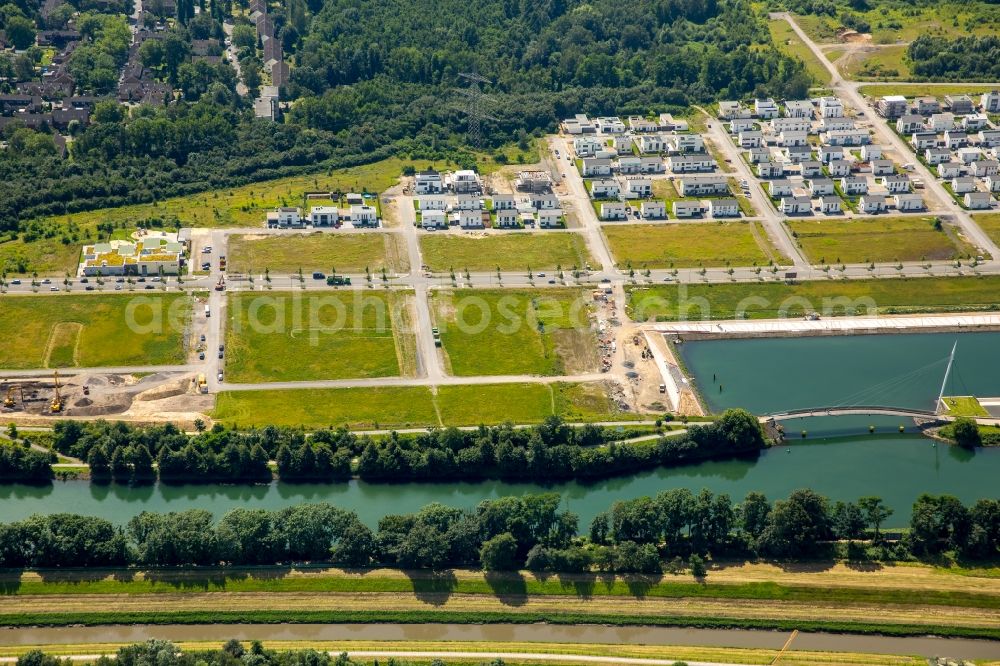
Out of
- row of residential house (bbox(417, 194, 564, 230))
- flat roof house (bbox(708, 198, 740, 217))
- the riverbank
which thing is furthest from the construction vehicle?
flat roof house (bbox(708, 198, 740, 217))

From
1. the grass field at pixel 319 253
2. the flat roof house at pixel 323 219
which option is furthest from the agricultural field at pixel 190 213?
the grass field at pixel 319 253

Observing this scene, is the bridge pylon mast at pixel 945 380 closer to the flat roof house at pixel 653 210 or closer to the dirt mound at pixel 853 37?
the flat roof house at pixel 653 210

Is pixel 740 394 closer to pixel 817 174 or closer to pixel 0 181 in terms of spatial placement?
pixel 817 174

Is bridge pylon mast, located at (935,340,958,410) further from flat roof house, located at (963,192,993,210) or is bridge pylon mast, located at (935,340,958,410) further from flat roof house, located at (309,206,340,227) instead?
flat roof house, located at (309,206,340,227)

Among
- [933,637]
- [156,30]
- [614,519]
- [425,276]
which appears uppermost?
[156,30]

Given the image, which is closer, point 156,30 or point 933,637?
point 933,637

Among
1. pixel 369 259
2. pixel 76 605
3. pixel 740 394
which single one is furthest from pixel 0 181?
pixel 740 394

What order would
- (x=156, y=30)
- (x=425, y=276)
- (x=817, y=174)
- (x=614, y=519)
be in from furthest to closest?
1. (x=156, y=30)
2. (x=817, y=174)
3. (x=425, y=276)
4. (x=614, y=519)
